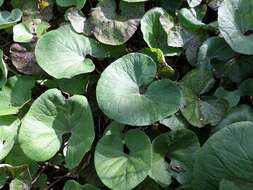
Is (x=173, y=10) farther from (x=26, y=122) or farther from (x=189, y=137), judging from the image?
(x=26, y=122)

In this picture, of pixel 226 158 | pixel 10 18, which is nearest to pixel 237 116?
pixel 226 158

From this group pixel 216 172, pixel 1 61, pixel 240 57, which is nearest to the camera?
pixel 216 172

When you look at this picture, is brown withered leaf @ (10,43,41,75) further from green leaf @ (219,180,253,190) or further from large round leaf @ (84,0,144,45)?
green leaf @ (219,180,253,190)

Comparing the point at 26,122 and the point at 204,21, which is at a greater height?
the point at 204,21

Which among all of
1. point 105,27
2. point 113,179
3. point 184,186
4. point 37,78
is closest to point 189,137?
point 184,186

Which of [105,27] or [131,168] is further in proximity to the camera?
[105,27]

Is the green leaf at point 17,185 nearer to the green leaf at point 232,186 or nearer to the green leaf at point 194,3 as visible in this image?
the green leaf at point 232,186
